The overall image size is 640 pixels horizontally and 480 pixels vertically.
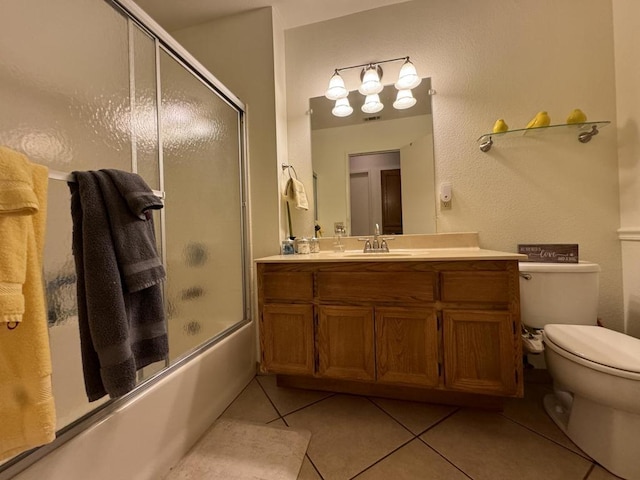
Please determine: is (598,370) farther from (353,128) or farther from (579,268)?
(353,128)

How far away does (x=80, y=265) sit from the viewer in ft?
2.45

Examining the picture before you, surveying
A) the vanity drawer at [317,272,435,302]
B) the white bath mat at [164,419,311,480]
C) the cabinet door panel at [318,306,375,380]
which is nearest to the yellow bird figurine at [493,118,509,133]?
the vanity drawer at [317,272,435,302]

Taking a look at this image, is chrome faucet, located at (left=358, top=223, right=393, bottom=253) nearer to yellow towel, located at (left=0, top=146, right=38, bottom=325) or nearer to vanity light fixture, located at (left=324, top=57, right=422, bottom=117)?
vanity light fixture, located at (left=324, top=57, right=422, bottom=117)

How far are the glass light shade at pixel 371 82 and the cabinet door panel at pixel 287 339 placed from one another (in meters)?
1.41

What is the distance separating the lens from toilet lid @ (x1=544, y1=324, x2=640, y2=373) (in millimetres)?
919

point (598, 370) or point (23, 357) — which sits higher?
point (23, 357)

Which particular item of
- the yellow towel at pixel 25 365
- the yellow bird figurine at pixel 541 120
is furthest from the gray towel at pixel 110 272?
the yellow bird figurine at pixel 541 120

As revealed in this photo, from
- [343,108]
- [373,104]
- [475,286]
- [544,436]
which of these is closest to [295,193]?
[343,108]

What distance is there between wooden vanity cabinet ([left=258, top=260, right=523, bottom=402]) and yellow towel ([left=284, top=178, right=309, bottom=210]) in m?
0.57

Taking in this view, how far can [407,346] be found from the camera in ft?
3.97

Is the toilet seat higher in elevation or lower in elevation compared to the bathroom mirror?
lower

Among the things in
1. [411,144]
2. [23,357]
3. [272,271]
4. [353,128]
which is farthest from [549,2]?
[23,357]

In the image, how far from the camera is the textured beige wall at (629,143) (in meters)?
1.34

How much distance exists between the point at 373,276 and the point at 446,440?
0.74 metres
